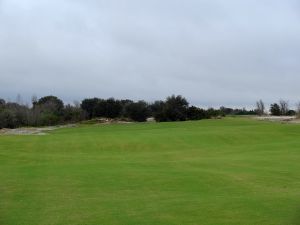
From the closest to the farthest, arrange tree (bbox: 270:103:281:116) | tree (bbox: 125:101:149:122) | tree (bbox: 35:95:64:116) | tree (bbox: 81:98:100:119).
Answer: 1. tree (bbox: 125:101:149:122)
2. tree (bbox: 35:95:64:116)
3. tree (bbox: 81:98:100:119)
4. tree (bbox: 270:103:281:116)

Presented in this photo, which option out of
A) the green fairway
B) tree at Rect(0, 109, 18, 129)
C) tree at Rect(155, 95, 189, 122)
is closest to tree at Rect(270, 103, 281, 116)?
tree at Rect(155, 95, 189, 122)

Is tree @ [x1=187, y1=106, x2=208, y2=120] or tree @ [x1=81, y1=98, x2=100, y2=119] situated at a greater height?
tree @ [x1=81, y1=98, x2=100, y2=119]

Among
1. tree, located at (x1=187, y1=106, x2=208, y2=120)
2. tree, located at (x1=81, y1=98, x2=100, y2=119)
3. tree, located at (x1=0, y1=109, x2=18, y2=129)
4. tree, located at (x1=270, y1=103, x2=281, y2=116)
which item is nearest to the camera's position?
tree, located at (x1=0, y1=109, x2=18, y2=129)

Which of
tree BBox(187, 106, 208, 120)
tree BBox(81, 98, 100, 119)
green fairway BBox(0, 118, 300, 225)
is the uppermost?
tree BBox(81, 98, 100, 119)

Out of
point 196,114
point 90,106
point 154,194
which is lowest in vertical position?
point 154,194

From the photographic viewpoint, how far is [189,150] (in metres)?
36.6

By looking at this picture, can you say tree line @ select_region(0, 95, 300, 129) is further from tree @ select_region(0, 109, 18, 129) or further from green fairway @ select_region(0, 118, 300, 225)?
green fairway @ select_region(0, 118, 300, 225)

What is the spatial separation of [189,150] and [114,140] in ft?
25.9

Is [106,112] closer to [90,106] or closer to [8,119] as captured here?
[90,106]

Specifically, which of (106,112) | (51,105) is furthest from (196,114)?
(51,105)

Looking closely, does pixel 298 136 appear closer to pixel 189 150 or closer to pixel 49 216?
pixel 189 150

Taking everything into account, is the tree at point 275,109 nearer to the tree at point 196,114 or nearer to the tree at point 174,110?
the tree at point 196,114

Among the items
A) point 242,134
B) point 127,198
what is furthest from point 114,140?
point 127,198

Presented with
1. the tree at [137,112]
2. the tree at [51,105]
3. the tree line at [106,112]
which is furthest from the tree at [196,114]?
the tree at [51,105]
